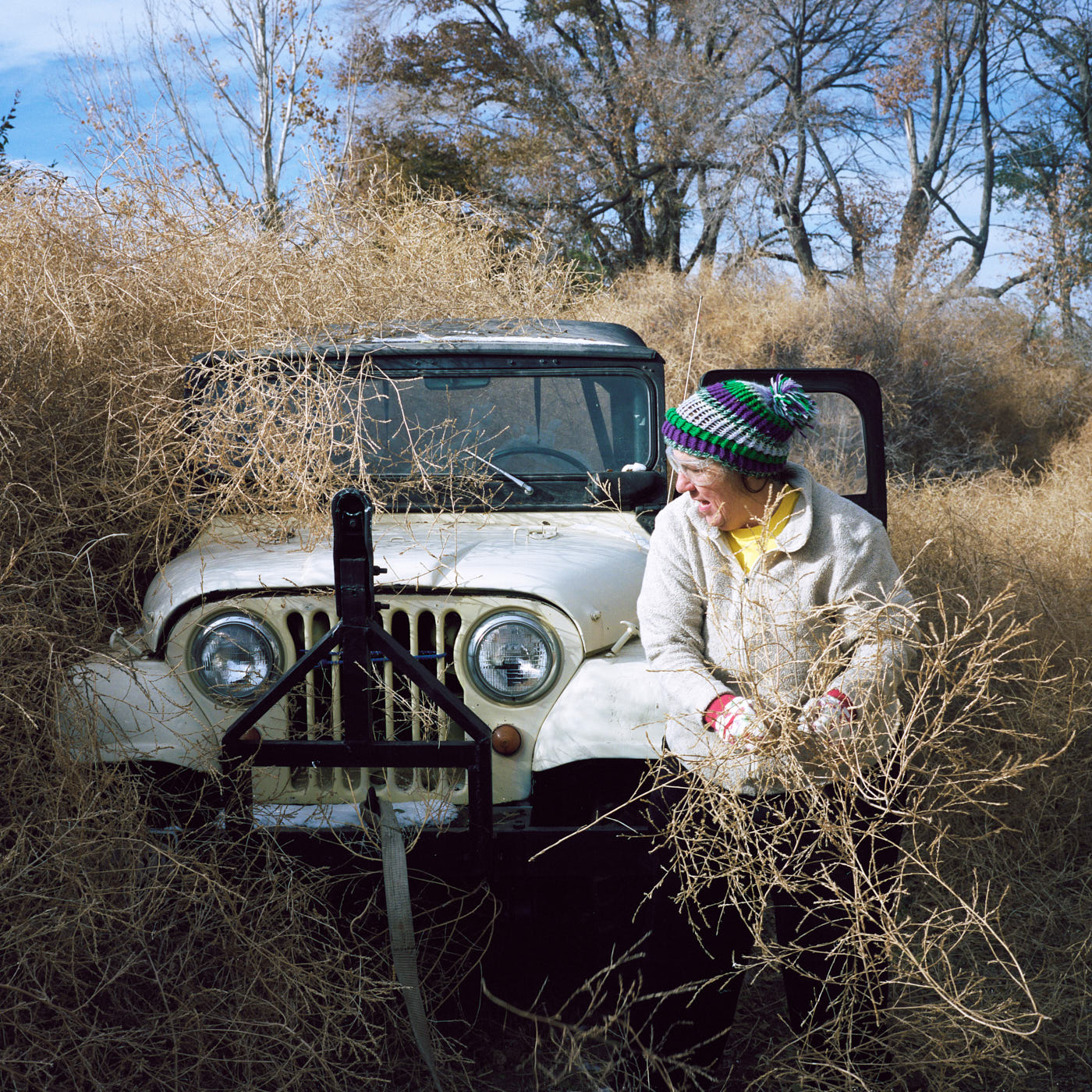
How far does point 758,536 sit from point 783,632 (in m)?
0.24

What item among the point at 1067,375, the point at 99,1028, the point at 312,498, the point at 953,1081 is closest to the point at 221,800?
the point at 99,1028

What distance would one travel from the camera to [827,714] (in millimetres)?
1993

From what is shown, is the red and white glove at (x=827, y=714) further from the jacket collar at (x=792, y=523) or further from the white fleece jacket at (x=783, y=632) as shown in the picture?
the jacket collar at (x=792, y=523)

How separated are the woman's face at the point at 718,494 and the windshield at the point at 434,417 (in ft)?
3.35

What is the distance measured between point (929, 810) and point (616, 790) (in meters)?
0.87

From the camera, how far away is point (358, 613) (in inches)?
91.4

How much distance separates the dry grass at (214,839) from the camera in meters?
2.32

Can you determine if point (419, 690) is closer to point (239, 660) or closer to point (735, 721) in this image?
point (239, 660)

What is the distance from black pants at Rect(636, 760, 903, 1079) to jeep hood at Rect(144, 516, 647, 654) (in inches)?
21.5

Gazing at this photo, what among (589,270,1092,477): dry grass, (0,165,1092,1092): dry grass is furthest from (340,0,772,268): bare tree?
(0,165,1092,1092): dry grass

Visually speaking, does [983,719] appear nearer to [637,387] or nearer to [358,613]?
[637,387]

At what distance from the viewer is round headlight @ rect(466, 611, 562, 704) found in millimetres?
2611

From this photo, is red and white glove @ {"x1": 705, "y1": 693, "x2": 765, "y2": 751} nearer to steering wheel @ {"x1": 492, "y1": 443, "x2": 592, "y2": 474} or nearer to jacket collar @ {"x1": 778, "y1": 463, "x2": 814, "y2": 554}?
jacket collar @ {"x1": 778, "y1": 463, "x2": 814, "y2": 554}

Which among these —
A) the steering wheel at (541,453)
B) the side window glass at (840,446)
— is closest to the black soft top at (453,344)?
the steering wheel at (541,453)
